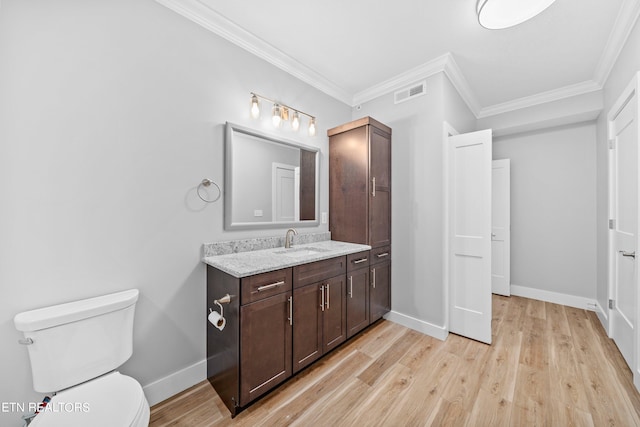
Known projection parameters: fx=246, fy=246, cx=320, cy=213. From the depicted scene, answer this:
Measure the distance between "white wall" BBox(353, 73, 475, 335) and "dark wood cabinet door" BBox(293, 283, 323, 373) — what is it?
119 cm

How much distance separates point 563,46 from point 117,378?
4036mm

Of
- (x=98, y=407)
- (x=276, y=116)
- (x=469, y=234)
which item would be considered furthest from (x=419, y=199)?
(x=98, y=407)

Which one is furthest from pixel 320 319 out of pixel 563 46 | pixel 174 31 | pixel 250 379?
pixel 563 46

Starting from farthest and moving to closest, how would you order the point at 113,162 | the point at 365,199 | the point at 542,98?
the point at 542,98 < the point at 365,199 < the point at 113,162

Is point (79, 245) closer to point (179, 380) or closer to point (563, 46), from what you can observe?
point (179, 380)

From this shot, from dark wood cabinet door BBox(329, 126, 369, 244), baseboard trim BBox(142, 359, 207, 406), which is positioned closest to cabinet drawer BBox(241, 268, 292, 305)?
baseboard trim BBox(142, 359, 207, 406)

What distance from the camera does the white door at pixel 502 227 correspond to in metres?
3.55

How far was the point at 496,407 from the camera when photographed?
5.12 ft

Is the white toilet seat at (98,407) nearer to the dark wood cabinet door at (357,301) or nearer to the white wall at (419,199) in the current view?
the dark wood cabinet door at (357,301)

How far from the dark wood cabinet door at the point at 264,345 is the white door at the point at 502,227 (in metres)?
3.45

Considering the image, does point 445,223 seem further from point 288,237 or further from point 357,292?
→ point 288,237

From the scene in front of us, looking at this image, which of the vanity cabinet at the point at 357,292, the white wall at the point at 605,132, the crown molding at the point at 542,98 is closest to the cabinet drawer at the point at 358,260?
the vanity cabinet at the point at 357,292

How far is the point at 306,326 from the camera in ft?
5.98

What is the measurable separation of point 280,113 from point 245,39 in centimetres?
62
